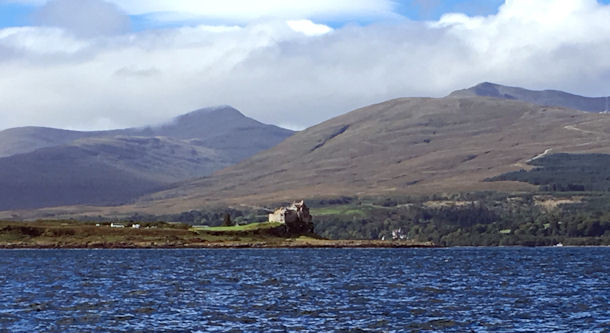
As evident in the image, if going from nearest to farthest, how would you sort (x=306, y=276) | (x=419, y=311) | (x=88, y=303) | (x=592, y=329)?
(x=592, y=329) → (x=419, y=311) → (x=88, y=303) → (x=306, y=276)

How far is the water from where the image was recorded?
68188 millimetres

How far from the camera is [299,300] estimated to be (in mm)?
85938

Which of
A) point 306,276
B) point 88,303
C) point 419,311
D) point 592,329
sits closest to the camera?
point 592,329

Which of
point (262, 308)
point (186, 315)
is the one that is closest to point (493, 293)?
point (262, 308)

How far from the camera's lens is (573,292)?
95500mm

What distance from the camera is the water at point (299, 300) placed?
6819 cm

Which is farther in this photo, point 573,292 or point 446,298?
point 573,292

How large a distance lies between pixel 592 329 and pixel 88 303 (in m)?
41.4

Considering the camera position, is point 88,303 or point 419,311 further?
point 88,303

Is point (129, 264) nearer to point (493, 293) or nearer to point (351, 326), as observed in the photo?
point (493, 293)

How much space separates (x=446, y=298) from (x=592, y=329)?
23.2m

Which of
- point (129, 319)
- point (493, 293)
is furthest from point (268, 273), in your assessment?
point (129, 319)

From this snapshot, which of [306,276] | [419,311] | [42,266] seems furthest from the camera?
[42,266]

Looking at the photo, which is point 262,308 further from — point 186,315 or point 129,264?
point 129,264
